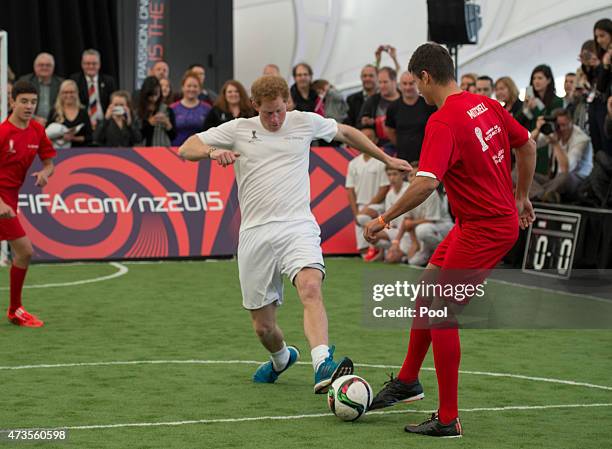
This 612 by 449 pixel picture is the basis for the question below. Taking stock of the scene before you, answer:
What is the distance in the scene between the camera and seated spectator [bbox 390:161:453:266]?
1652 centimetres

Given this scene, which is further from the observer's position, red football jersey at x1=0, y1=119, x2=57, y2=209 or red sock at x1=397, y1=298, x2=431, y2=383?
red football jersey at x1=0, y1=119, x2=57, y2=209

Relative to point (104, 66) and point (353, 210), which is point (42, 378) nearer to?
point (353, 210)

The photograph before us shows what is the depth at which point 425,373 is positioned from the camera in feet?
31.0

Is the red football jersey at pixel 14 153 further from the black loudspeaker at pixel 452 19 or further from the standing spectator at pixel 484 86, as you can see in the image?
the black loudspeaker at pixel 452 19

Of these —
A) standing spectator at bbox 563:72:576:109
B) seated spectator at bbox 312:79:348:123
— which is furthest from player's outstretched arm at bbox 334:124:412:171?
seated spectator at bbox 312:79:348:123

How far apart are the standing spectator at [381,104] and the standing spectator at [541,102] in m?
2.35

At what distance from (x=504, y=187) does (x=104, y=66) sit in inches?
675

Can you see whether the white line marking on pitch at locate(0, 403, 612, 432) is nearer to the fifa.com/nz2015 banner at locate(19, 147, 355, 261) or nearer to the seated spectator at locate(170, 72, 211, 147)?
the fifa.com/nz2015 banner at locate(19, 147, 355, 261)

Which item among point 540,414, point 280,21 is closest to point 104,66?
point 280,21

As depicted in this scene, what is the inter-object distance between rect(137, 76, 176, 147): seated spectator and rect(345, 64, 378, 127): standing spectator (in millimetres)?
2615

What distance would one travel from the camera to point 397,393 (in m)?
8.10

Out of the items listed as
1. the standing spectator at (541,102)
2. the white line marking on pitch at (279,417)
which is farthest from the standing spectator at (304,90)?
the white line marking on pitch at (279,417)

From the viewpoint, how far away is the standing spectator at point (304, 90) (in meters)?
18.2

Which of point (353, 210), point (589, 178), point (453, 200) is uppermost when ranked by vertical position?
point (453, 200)
